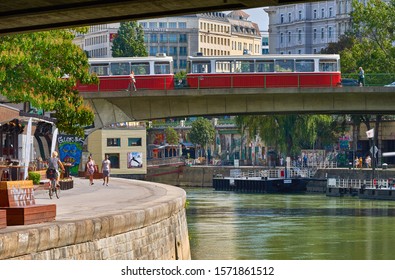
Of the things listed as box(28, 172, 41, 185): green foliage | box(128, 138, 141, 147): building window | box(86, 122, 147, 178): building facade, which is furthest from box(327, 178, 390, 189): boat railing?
box(28, 172, 41, 185): green foliage

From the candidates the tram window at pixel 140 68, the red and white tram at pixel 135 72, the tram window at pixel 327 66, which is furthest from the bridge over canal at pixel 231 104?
the tram window at pixel 140 68

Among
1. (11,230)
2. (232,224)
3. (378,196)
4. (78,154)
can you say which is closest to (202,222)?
(232,224)

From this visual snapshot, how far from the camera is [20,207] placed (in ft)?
89.6

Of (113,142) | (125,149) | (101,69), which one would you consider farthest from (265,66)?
(113,142)

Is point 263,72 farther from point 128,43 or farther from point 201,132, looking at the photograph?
point 128,43

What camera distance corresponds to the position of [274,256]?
50.3 m

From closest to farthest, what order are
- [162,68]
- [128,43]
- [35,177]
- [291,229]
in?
[35,177]
[291,229]
[162,68]
[128,43]

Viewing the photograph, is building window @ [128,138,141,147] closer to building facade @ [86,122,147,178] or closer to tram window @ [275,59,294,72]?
building facade @ [86,122,147,178]

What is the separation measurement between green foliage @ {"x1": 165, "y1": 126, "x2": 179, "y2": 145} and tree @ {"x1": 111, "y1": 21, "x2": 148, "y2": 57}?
12139 millimetres

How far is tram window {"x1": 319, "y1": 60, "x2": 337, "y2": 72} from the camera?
88625 millimetres

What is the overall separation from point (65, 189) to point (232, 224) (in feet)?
52.3

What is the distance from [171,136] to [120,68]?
3641 inches
